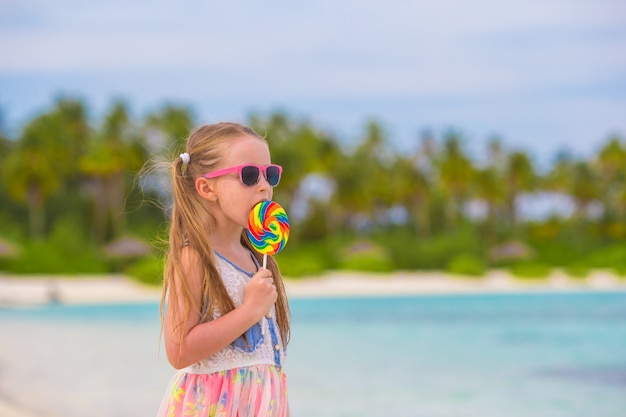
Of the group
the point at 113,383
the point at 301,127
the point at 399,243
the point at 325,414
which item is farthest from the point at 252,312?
the point at 301,127

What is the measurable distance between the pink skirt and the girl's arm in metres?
0.11

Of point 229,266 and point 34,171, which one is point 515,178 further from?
point 229,266

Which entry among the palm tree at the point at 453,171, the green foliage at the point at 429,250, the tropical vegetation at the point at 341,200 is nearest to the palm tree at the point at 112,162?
the tropical vegetation at the point at 341,200

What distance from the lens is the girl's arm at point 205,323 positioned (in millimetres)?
2354

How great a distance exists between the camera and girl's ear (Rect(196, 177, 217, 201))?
2.54m

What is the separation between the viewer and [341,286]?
33531mm

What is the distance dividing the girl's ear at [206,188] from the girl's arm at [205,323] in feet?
0.73

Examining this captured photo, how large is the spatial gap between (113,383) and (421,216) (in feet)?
119

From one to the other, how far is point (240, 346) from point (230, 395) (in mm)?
130

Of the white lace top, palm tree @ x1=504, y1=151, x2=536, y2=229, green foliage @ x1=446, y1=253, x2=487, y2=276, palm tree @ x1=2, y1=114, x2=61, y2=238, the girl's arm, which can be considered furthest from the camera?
palm tree @ x1=504, y1=151, x2=536, y2=229

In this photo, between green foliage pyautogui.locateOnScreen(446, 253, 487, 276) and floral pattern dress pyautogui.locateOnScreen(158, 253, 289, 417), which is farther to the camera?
green foliage pyautogui.locateOnScreen(446, 253, 487, 276)

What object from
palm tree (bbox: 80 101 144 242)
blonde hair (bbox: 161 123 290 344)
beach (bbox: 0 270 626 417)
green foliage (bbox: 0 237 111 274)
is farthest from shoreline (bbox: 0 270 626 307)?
blonde hair (bbox: 161 123 290 344)

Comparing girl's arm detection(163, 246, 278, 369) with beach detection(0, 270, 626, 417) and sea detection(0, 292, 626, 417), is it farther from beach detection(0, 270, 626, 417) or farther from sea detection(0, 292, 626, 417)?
beach detection(0, 270, 626, 417)

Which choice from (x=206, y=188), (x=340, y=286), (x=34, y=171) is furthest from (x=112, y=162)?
(x=206, y=188)
